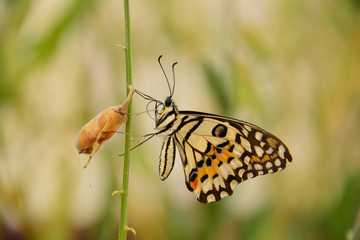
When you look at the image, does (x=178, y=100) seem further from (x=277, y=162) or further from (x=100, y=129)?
(x=100, y=129)

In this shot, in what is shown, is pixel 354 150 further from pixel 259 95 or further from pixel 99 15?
pixel 99 15

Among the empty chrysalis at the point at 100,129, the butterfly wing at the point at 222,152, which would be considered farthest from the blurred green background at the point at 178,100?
the empty chrysalis at the point at 100,129

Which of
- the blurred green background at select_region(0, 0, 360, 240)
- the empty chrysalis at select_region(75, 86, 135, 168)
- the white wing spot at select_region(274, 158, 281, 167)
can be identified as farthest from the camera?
the blurred green background at select_region(0, 0, 360, 240)

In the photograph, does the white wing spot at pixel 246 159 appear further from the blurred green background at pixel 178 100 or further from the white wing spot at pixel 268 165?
the blurred green background at pixel 178 100

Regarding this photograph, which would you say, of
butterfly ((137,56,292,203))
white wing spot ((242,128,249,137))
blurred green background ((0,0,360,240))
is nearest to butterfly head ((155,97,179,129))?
butterfly ((137,56,292,203))

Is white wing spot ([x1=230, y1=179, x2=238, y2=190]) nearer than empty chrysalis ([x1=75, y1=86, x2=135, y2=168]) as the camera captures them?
No

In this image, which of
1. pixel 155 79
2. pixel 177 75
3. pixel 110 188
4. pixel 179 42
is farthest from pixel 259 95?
pixel 177 75

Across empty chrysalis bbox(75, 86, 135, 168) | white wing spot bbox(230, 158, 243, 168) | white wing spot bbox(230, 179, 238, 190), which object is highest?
empty chrysalis bbox(75, 86, 135, 168)

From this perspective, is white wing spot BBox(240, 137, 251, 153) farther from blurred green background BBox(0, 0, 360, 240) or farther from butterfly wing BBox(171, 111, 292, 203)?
blurred green background BBox(0, 0, 360, 240)
